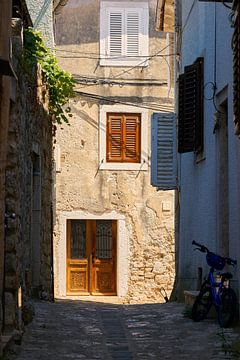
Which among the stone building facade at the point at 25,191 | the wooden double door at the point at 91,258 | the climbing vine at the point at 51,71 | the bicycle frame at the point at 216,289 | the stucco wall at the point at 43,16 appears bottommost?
the wooden double door at the point at 91,258

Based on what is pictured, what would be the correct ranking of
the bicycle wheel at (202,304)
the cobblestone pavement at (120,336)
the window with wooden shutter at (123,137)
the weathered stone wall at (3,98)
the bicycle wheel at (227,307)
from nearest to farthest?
the weathered stone wall at (3,98), the cobblestone pavement at (120,336), the bicycle wheel at (227,307), the bicycle wheel at (202,304), the window with wooden shutter at (123,137)

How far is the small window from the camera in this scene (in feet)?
72.9

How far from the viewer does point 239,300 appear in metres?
9.64

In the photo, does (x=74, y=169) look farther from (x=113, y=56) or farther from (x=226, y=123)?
(x=226, y=123)

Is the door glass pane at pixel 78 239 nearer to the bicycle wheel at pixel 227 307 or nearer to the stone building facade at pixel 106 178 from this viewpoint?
the stone building facade at pixel 106 178

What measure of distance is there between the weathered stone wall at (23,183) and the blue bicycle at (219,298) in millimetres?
2113

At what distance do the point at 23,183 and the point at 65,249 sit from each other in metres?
11.3

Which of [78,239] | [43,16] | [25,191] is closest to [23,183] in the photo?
[25,191]

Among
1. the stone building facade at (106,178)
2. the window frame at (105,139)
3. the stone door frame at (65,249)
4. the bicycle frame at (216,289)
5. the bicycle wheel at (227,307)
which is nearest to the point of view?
the bicycle wheel at (227,307)

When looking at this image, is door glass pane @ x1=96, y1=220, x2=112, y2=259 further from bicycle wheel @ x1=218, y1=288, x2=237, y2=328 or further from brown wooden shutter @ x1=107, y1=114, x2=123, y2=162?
bicycle wheel @ x1=218, y1=288, x2=237, y2=328

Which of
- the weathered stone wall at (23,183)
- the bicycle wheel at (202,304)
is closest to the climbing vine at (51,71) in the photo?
the weathered stone wall at (23,183)

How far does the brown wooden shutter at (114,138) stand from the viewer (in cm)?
2206

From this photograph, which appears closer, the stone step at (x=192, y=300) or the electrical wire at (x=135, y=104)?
the stone step at (x=192, y=300)

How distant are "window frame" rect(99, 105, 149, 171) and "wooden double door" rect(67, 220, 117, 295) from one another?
1418 millimetres
